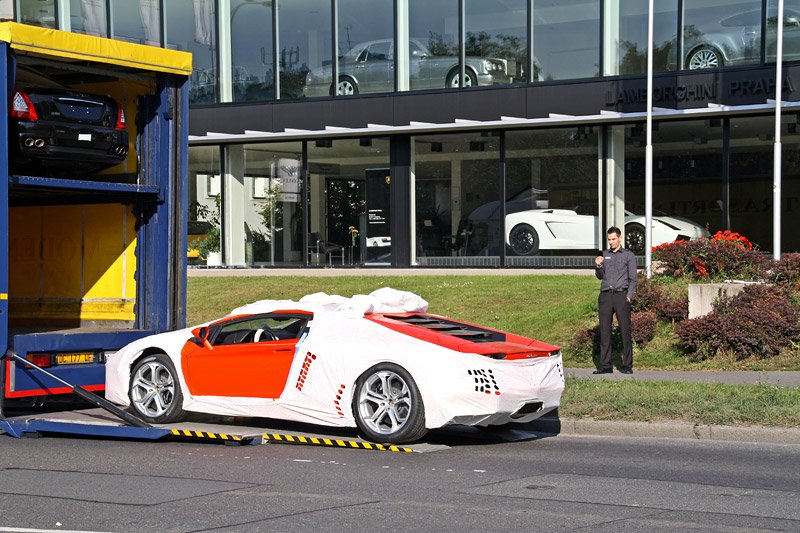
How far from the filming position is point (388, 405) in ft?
33.3

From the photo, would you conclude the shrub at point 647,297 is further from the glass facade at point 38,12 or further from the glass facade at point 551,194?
the glass facade at point 38,12

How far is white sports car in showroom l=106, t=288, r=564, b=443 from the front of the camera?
392 inches

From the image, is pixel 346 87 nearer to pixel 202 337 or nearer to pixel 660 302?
pixel 660 302

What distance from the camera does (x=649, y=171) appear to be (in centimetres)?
2164

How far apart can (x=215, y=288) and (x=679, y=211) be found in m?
10.4

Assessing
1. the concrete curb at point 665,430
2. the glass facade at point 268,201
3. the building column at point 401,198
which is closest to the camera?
the concrete curb at point 665,430

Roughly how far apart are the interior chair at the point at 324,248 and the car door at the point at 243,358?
18.0 meters

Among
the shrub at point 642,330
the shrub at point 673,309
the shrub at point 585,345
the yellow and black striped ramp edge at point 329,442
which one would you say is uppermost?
the shrub at point 673,309

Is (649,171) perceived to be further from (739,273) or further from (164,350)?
(164,350)

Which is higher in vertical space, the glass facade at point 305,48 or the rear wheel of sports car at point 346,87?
the glass facade at point 305,48

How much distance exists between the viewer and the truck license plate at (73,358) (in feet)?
37.9

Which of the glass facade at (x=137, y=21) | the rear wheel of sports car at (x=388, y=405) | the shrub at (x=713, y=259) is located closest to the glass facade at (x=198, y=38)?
the glass facade at (x=137, y=21)

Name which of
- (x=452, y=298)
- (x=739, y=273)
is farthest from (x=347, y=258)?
(x=739, y=273)

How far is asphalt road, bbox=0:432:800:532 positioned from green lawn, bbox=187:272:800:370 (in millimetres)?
5721
